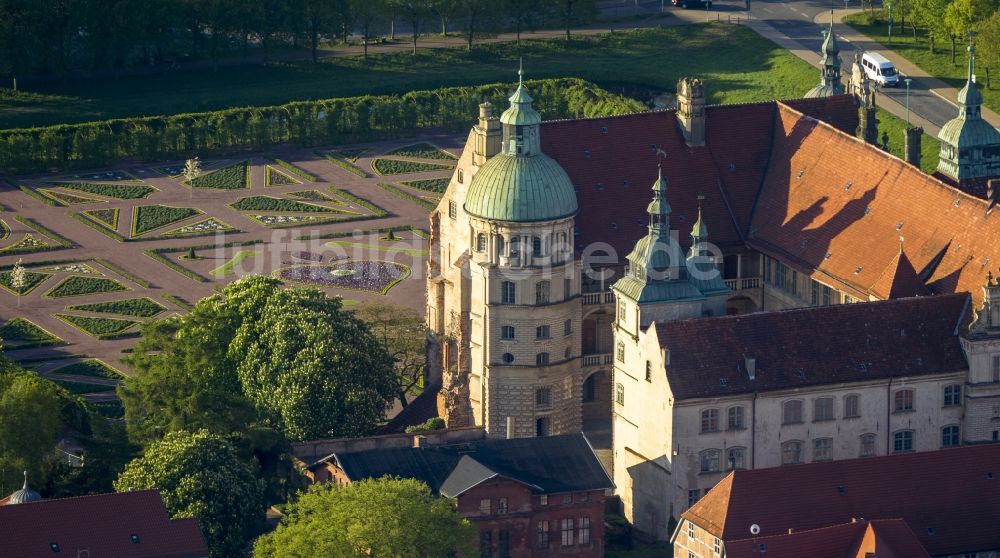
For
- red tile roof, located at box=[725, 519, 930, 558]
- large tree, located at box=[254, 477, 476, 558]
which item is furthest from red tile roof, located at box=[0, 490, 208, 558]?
Result: red tile roof, located at box=[725, 519, 930, 558]

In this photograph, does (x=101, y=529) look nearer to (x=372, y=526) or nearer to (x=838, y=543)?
(x=372, y=526)

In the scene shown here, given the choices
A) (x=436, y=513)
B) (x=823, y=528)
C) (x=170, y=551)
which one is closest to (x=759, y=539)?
(x=823, y=528)

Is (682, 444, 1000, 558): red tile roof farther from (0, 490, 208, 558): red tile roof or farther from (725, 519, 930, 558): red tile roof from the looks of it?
(0, 490, 208, 558): red tile roof

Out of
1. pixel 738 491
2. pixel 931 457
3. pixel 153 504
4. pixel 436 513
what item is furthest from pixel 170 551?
pixel 931 457

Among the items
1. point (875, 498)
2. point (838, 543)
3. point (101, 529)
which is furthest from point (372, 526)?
point (875, 498)

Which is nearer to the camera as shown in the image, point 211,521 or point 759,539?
point 759,539

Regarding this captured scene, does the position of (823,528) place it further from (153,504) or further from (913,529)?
(153,504)
